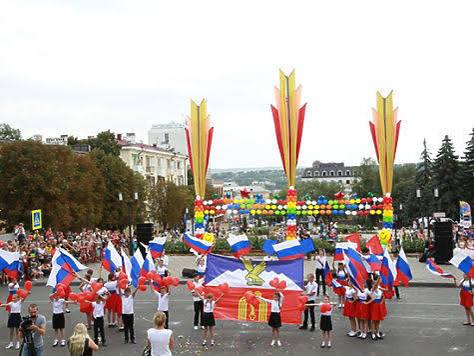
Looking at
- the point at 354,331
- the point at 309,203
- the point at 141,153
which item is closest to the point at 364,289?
the point at 354,331

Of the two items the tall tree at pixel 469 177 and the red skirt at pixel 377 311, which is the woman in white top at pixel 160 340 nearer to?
the red skirt at pixel 377 311

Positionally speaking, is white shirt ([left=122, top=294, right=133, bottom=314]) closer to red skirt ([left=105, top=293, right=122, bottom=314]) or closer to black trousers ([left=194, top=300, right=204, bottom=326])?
red skirt ([left=105, top=293, right=122, bottom=314])

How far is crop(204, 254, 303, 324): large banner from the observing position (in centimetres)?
1565

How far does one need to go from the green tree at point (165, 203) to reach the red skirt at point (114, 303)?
47.0m

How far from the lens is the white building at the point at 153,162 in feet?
248

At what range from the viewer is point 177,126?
116 m

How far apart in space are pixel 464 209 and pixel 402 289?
15.1 m

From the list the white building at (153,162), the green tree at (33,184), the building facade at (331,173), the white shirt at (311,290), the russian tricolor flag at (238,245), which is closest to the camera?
the white shirt at (311,290)

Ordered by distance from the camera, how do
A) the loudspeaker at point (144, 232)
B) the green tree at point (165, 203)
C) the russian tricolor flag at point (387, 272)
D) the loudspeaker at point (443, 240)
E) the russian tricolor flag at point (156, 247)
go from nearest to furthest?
the russian tricolor flag at point (387, 272) → the russian tricolor flag at point (156, 247) → the loudspeaker at point (443, 240) → the loudspeaker at point (144, 232) → the green tree at point (165, 203)

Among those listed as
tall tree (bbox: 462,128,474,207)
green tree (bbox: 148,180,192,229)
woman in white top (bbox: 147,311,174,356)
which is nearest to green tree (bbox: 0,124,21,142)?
green tree (bbox: 148,180,192,229)

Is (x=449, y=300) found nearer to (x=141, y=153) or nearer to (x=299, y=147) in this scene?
(x=299, y=147)

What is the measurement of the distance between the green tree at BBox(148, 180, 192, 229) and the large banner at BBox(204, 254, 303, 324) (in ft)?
155

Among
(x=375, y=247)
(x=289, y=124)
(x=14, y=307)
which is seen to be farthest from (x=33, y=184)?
(x=375, y=247)

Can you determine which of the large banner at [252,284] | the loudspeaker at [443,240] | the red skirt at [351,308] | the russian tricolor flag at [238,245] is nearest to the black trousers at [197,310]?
the large banner at [252,284]
